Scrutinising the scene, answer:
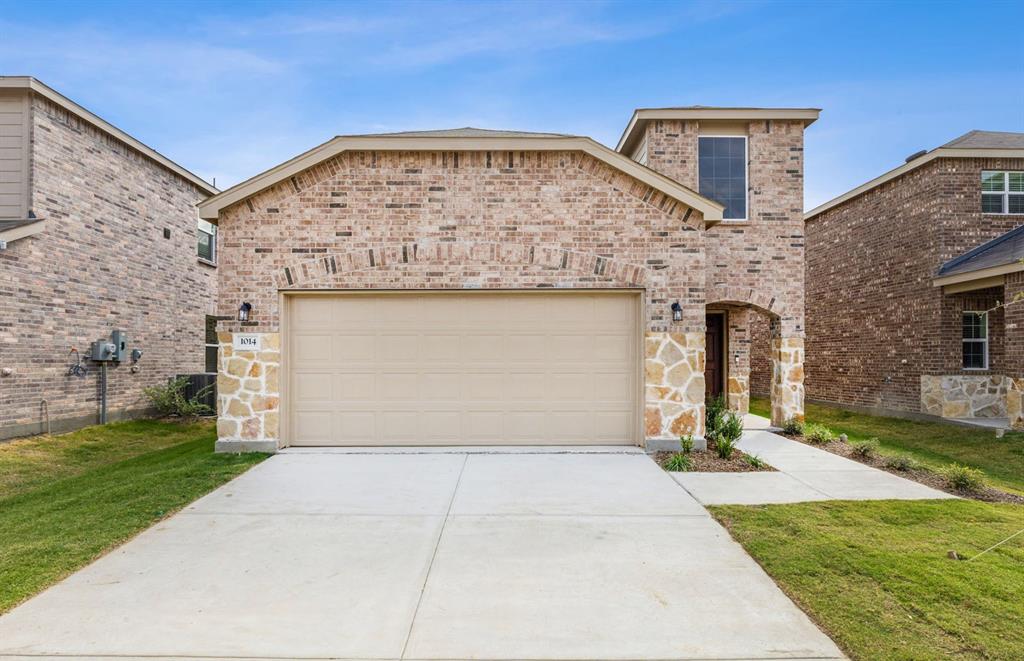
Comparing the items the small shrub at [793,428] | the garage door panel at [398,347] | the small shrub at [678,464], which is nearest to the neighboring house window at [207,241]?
the garage door panel at [398,347]

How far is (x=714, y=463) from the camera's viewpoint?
8.16 meters

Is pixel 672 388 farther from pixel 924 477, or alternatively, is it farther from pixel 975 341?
pixel 975 341

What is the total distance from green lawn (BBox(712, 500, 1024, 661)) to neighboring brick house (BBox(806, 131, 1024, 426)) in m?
8.24

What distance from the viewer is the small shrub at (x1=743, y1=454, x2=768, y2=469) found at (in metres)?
8.09

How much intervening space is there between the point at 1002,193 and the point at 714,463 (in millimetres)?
11725

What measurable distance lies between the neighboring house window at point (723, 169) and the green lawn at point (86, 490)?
10.3 m

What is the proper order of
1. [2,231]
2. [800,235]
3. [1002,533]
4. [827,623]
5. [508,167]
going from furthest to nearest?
[800,235], [2,231], [508,167], [1002,533], [827,623]

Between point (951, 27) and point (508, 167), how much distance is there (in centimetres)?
1351

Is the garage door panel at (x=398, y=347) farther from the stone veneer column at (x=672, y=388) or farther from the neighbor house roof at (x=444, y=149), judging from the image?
the stone veneer column at (x=672, y=388)

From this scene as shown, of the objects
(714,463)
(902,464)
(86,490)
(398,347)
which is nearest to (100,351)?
(86,490)

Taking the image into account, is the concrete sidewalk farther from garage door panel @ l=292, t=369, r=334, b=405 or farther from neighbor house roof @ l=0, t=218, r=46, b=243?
neighbor house roof @ l=0, t=218, r=46, b=243

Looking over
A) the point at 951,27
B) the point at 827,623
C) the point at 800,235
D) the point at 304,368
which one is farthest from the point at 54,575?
the point at 951,27

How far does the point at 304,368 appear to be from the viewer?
9.08 metres

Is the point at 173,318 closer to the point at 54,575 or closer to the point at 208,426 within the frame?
the point at 208,426
